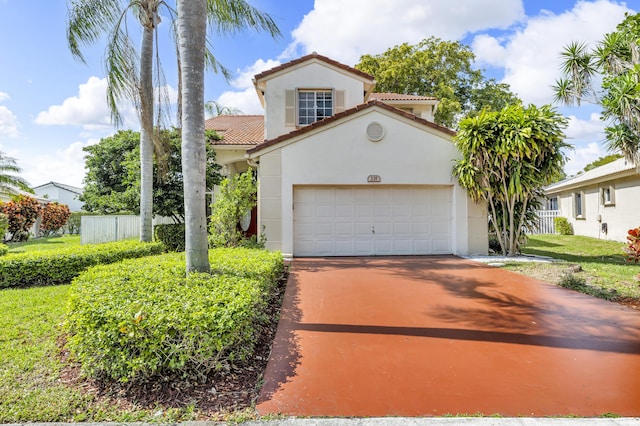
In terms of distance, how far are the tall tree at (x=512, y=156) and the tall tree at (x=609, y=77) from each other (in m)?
2.10

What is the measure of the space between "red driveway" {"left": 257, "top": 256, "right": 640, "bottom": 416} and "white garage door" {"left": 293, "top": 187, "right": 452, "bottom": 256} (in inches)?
178

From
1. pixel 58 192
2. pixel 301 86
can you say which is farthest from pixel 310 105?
pixel 58 192

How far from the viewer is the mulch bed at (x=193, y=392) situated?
3.23 metres

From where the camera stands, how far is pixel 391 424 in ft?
9.75

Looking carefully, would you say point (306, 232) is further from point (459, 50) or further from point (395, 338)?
point (459, 50)

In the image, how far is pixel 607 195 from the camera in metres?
18.2

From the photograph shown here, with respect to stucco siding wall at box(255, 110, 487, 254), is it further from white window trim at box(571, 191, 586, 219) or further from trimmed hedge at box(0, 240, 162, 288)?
white window trim at box(571, 191, 586, 219)

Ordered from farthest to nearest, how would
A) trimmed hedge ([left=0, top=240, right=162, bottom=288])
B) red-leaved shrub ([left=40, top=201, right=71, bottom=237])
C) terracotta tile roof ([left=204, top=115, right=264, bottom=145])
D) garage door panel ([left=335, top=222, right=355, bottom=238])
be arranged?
red-leaved shrub ([left=40, top=201, right=71, bottom=237]), terracotta tile roof ([left=204, top=115, right=264, bottom=145]), garage door panel ([left=335, top=222, right=355, bottom=238]), trimmed hedge ([left=0, top=240, right=162, bottom=288])

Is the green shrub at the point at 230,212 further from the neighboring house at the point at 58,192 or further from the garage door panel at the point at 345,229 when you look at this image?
the neighboring house at the point at 58,192

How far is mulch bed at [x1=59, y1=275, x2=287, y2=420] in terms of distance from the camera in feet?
10.6

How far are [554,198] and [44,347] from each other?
29990mm

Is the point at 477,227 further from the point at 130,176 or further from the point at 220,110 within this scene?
the point at 220,110

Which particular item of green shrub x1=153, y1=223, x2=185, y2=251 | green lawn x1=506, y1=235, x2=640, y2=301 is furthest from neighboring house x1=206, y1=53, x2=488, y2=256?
green shrub x1=153, y1=223, x2=185, y2=251

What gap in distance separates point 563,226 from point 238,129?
20398 mm
